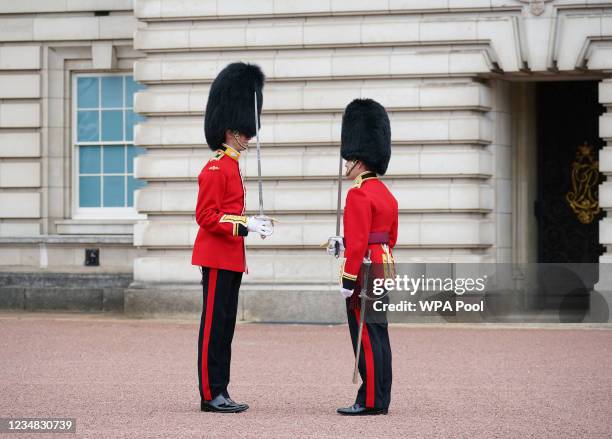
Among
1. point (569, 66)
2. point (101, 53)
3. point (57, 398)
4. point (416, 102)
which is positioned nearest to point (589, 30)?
point (569, 66)

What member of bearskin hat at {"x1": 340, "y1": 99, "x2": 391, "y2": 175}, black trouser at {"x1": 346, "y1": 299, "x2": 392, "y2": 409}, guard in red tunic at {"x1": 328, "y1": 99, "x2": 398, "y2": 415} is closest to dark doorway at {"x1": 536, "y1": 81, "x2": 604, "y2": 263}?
bearskin hat at {"x1": 340, "y1": 99, "x2": 391, "y2": 175}

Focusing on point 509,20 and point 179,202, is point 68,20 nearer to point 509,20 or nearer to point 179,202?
point 179,202

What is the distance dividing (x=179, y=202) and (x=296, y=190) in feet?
3.85

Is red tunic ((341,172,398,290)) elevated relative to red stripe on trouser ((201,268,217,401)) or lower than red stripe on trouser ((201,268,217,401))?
elevated

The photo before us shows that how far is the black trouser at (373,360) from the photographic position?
26.6 ft

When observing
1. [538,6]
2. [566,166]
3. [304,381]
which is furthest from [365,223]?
[566,166]

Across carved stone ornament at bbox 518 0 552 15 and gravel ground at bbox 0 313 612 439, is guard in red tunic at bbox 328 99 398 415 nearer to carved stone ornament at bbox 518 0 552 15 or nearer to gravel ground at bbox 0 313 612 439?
gravel ground at bbox 0 313 612 439

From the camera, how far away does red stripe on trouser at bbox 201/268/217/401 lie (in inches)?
324

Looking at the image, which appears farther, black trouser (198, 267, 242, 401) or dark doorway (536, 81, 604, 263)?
dark doorway (536, 81, 604, 263)

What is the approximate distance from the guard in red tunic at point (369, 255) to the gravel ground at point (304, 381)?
161mm

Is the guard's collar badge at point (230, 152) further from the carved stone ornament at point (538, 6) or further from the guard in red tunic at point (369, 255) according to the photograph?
the carved stone ornament at point (538, 6)

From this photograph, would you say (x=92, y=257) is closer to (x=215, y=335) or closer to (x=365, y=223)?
(x=215, y=335)

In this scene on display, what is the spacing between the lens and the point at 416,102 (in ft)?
46.7

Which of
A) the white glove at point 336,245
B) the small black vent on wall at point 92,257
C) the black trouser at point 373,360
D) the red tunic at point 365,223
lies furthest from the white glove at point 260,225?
the small black vent on wall at point 92,257
